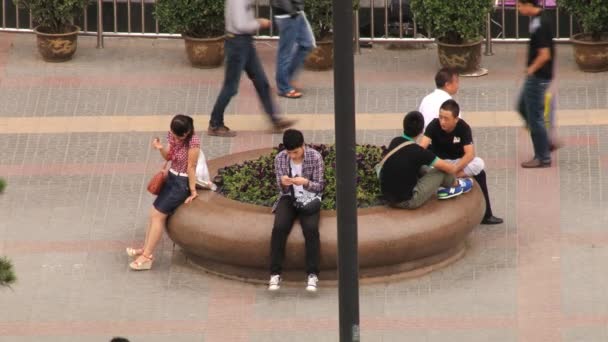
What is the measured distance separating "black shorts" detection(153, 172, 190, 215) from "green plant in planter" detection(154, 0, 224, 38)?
5.08 metres

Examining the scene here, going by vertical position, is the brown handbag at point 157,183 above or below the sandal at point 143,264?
above

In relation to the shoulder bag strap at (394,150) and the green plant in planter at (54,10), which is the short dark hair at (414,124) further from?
the green plant in planter at (54,10)

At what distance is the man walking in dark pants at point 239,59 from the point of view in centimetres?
1723

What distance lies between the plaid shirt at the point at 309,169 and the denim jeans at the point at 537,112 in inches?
123

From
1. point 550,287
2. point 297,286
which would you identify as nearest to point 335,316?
point 297,286

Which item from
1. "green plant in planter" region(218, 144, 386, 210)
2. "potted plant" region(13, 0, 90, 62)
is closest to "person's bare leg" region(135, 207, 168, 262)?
"green plant in planter" region(218, 144, 386, 210)

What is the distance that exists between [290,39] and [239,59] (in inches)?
49.8

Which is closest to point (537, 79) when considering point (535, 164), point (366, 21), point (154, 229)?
point (535, 164)

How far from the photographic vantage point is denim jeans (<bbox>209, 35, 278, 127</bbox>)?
17344 mm

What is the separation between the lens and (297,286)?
555 inches

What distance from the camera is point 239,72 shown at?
17391 mm

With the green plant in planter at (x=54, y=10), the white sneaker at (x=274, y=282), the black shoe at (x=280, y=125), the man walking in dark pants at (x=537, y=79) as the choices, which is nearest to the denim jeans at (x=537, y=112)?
the man walking in dark pants at (x=537, y=79)

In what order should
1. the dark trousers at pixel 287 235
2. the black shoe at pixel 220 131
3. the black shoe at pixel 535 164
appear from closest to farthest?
the dark trousers at pixel 287 235 < the black shoe at pixel 535 164 < the black shoe at pixel 220 131

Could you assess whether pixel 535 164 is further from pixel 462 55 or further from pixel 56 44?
pixel 56 44
